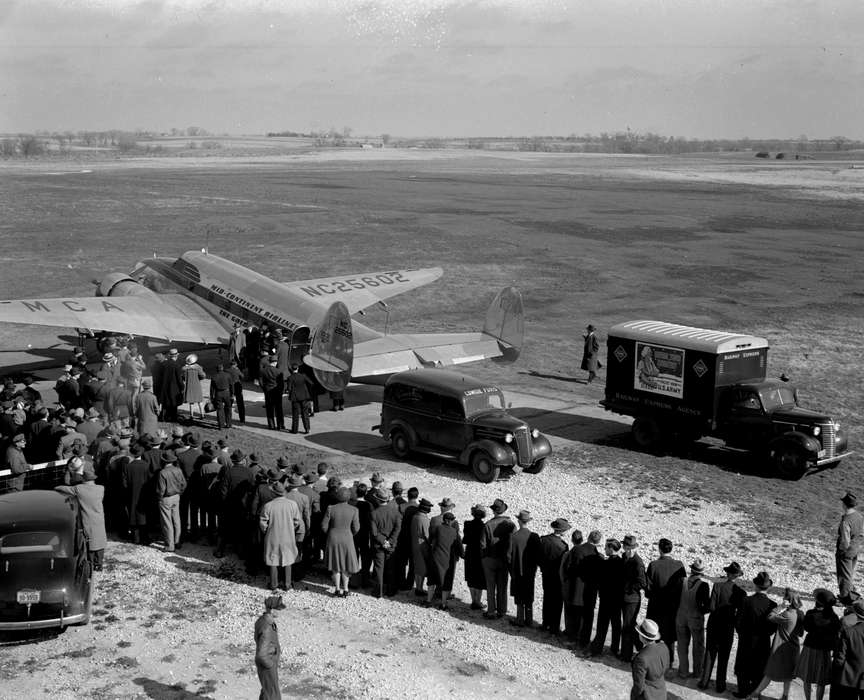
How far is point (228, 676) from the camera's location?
38.2 feet

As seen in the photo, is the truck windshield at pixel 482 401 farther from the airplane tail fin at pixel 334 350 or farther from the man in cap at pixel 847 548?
the man in cap at pixel 847 548

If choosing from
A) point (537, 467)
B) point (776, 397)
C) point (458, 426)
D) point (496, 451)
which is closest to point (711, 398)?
point (776, 397)

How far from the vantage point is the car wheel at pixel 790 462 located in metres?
19.6

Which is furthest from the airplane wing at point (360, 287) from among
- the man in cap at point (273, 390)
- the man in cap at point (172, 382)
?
the man in cap at point (172, 382)

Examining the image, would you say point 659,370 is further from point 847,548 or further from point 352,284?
point 352,284

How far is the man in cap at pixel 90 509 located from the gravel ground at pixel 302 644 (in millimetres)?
571

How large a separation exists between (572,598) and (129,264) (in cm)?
4159

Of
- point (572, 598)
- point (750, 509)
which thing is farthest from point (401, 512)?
point (750, 509)

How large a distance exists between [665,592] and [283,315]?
54.2 ft

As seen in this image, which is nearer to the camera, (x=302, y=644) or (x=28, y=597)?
(x=28, y=597)

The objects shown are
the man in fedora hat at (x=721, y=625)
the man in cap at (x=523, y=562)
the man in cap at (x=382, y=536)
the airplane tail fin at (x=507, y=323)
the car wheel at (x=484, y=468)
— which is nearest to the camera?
the man in fedora hat at (x=721, y=625)

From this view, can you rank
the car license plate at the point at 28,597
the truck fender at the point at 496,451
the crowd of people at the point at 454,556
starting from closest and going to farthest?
the crowd of people at the point at 454,556, the car license plate at the point at 28,597, the truck fender at the point at 496,451

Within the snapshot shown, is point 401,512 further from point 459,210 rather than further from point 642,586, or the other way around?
point 459,210

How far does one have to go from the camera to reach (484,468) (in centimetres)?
1916
